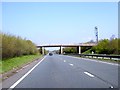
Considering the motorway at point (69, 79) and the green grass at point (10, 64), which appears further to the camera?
the green grass at point (10, 64)

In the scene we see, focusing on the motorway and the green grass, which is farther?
the green grass

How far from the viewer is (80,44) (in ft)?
477

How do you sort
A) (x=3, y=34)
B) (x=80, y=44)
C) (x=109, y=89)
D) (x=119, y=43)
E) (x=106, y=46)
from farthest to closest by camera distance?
(x=80, y=44)
(x=106, y=46)
(x=119, y=43)
(x=3, y=34)
(x=109, y=89)

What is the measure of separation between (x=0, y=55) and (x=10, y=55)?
26.2ft

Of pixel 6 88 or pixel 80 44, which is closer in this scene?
pixel 6 88

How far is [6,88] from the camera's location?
1265 centimetres

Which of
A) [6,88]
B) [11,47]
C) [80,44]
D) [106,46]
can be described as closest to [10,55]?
[11,47]

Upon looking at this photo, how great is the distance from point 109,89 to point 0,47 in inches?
1211

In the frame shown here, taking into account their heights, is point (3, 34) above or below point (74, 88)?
above

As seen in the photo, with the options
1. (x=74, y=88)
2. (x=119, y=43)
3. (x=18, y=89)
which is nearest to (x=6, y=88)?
(x=18, y=89)

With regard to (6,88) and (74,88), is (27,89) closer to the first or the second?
(6,88)

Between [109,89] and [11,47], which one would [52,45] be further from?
[109,89]

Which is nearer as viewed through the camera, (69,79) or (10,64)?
(69,79)

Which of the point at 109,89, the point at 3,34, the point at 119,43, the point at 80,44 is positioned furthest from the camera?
the point at 80,44
